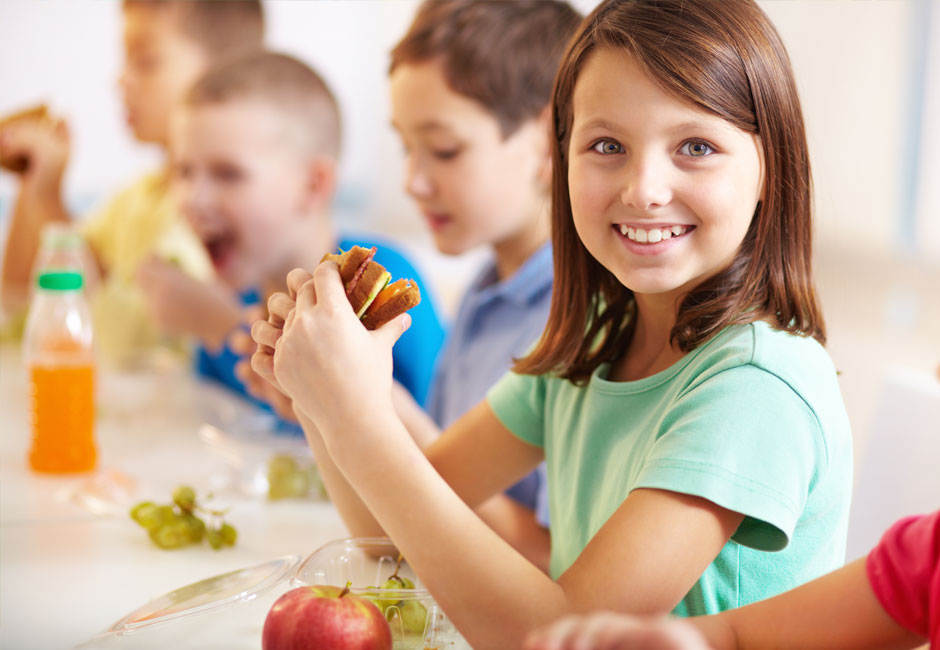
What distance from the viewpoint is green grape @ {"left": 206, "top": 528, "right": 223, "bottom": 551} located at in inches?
37.1

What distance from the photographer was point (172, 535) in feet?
3.09

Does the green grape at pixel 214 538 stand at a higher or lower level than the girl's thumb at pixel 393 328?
lower

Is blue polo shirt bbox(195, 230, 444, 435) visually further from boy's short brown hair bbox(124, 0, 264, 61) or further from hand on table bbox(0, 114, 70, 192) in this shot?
hand on table bbox(0, 114, 70, 192)

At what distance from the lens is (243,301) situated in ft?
6.09

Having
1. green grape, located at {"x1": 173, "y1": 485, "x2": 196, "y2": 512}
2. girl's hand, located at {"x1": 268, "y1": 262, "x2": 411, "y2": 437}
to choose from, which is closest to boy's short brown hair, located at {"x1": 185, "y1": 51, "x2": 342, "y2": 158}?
green grape, located at {"x1": 173, "y1": 485, "x2": 196, "y2": 512}

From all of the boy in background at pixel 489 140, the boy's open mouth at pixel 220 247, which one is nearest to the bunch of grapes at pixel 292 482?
the boy in background at pixel 489 140

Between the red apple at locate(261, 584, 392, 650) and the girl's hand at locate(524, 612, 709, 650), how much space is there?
0.20 metres

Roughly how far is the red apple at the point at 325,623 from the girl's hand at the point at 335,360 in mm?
109

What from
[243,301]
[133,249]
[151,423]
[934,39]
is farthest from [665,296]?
[133,249]

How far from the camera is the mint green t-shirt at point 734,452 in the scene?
636 mm

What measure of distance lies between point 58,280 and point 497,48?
0.61 meters

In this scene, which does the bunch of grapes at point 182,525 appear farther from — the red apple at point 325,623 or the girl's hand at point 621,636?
the girl's hand at point 621,636

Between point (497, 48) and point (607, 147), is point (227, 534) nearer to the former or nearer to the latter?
point (607, 147)

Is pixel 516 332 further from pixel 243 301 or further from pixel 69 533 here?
pixel 243 301
